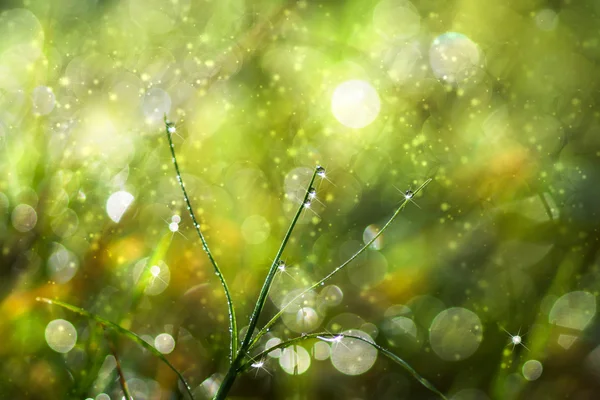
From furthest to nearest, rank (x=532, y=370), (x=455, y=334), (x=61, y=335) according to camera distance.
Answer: (x=455, y=334) → (x=532, y=370) → (x=61, y=335)

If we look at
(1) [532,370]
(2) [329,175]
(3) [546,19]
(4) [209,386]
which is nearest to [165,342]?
(4) [209,386]

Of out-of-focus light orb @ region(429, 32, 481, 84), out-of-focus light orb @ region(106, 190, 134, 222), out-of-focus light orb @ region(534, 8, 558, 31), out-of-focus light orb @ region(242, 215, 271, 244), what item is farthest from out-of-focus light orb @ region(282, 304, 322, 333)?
out-of-focus light orb @ region(534, 8, 558, 31)

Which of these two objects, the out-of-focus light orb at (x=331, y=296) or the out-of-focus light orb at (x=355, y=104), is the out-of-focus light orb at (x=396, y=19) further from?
the out-of-focus light orb at (x=331, y=296)

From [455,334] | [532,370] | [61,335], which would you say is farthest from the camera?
[455,334]

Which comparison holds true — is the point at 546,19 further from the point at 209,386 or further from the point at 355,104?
the point at 209,386

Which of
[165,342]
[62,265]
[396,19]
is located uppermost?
[396,19]

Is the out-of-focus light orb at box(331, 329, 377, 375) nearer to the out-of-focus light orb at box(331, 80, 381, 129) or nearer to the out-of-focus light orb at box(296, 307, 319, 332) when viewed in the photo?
the out-of-focus light orb at box(296, 307, 319, 332)

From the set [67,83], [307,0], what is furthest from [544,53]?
[67,83]

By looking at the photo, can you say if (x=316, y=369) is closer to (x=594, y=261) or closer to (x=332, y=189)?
(x=332, y=189)
